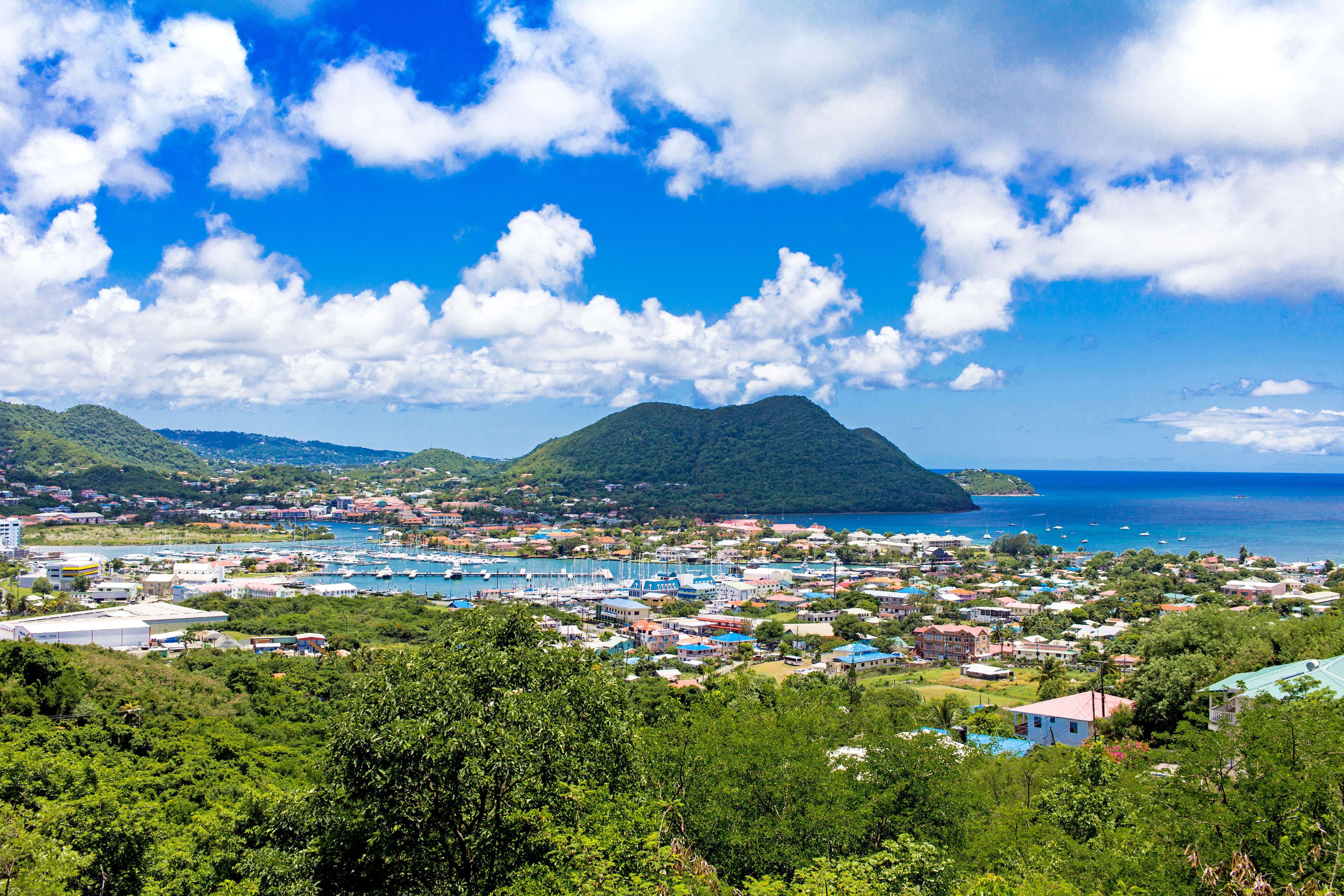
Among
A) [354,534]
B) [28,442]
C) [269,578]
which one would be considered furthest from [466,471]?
[269,578]

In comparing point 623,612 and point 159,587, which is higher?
point 159,587

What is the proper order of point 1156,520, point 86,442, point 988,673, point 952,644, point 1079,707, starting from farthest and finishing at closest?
1. point 86,442
2. point 1156,520
3. point 952,644
4. point 988,673
5. point 1079,707

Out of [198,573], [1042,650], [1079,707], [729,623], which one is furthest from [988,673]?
[198,573]

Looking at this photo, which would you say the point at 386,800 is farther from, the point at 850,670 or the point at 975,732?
the point at 850,670

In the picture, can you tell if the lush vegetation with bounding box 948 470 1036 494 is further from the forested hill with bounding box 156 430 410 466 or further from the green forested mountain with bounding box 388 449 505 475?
the forested hill with bounding box 156 430 410 466

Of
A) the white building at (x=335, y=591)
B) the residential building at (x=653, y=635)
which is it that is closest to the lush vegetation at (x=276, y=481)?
the white building at (x=335, y=591)

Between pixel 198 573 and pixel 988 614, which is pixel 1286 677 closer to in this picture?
pixel 988 614
